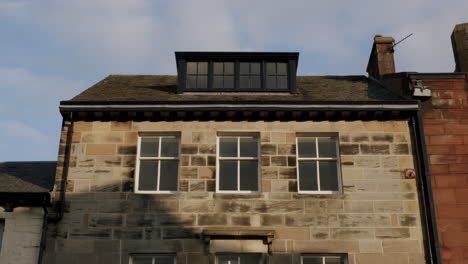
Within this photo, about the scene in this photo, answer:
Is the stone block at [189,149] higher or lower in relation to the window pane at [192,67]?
lower

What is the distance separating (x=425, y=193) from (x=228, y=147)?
4963 millimetres

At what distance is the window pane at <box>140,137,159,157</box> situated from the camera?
43.5 feet

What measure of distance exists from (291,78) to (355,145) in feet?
10.0

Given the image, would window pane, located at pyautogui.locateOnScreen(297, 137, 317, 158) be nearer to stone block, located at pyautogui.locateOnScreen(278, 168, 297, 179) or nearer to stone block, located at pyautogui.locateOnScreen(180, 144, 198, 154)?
stone block, located at pyautogui.locateOnScreen(278, 168, 297, 179)

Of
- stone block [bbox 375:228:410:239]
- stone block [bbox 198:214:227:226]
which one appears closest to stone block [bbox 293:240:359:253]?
stone block [bbox 375:228:410:239]

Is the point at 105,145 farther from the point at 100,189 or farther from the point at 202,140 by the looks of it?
the point at 202,140

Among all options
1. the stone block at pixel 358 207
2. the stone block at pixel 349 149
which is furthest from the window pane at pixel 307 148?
the stone block at pixel 358 207

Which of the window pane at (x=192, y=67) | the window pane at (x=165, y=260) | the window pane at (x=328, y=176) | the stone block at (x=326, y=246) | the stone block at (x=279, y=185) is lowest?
the window pane at (x=165, y=260)

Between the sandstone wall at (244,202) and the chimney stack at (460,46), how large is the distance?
11.9 feet

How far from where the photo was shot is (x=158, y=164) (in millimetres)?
13102

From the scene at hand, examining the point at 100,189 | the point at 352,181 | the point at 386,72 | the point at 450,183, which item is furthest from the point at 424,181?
the point at 100,189

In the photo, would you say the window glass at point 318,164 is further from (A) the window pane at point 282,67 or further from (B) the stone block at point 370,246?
(A) the window pane at point 282,67

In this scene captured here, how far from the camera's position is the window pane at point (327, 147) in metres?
13.2

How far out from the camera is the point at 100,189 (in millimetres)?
12664
